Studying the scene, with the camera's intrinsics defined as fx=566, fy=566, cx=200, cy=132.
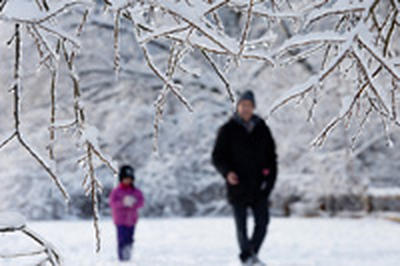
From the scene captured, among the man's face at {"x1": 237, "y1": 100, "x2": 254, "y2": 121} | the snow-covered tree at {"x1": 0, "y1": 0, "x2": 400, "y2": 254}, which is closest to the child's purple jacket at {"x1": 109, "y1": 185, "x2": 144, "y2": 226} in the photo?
the man's face at {"x1": 237, "y1": 100, "x2": 254, "y2": 121}

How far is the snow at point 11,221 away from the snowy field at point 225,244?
84.8 inches

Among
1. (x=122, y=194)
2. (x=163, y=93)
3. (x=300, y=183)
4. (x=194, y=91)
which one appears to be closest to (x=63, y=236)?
(x=122, y=194)

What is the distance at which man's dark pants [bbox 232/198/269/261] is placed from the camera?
487 cm

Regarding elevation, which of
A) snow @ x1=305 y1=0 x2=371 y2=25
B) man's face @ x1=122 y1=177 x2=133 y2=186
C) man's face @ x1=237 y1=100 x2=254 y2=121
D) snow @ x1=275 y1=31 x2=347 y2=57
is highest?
snow @ x1=305 y1=0 x2=371 y2=25

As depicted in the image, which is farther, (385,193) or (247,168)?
(385,193)

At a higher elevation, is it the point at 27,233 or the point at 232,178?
the point at 27,233

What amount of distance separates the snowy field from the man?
0.57 meters

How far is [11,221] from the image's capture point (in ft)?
5.55

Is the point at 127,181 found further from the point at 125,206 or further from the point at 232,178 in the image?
the point at 232,178

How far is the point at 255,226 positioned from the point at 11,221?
348 centimetres

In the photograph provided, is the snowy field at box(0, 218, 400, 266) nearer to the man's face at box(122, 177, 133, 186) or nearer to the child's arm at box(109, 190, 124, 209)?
the child's arm at box(109, 190, 124, 209)

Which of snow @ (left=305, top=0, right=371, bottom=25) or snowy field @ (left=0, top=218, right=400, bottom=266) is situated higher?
snow @ (left=305, top=0, right=371, bottom=25)

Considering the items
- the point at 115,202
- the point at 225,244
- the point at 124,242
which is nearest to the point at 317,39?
the point at 124,242

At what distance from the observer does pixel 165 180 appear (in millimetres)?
14016
